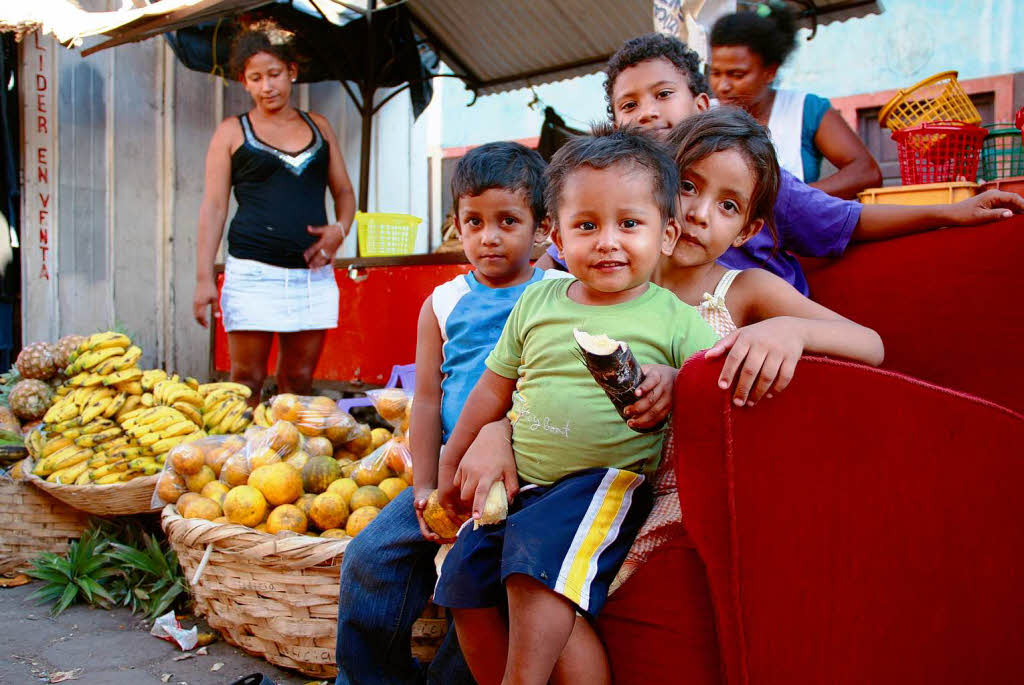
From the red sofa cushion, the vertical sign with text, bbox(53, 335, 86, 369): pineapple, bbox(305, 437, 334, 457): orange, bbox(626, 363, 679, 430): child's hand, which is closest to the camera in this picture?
bbox(626, 363, 679, 430): child's hand

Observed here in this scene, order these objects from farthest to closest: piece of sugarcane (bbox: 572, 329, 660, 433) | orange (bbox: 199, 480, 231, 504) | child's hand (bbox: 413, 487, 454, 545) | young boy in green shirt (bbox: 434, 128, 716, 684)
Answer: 1. orange (bbox: 199, 480, 231, 504)
2. child's hand (bbox: 413, 487, 454, 545)
3. young boy in green shirt (bbox: 434, 128, 716, 684)
4. piece of sugarcane (bbox: 572, 329, 660, 433)

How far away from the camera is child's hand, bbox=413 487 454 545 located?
6.04 feet

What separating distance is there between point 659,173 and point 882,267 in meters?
0.75

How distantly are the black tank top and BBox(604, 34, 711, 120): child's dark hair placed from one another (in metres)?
2.38

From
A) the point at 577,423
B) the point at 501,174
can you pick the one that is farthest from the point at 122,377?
the point at 577,423

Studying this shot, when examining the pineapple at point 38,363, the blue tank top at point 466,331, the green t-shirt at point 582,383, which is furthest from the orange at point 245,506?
the pineapple at point 38,363

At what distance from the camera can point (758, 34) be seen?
2820 millimetres

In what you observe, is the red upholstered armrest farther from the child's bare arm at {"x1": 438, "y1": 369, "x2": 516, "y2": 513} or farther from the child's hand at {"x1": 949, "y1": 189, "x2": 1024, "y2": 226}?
the child's hand at {"x1": 949, "y1": 189, "x2": 1024, "y2": 226}

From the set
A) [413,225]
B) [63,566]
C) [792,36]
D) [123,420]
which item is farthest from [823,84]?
[63,566]

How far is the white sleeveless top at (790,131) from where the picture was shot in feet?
9.39

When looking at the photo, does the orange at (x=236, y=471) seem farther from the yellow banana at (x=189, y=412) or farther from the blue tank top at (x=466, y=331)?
the blue tank top at (x=466, y=331)

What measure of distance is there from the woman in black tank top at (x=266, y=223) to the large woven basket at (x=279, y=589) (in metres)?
1.81

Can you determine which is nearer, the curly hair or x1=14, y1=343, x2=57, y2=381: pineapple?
the curly hair

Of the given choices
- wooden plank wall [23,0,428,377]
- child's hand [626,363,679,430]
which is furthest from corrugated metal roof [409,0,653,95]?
child's hand [626,363,679,430]
